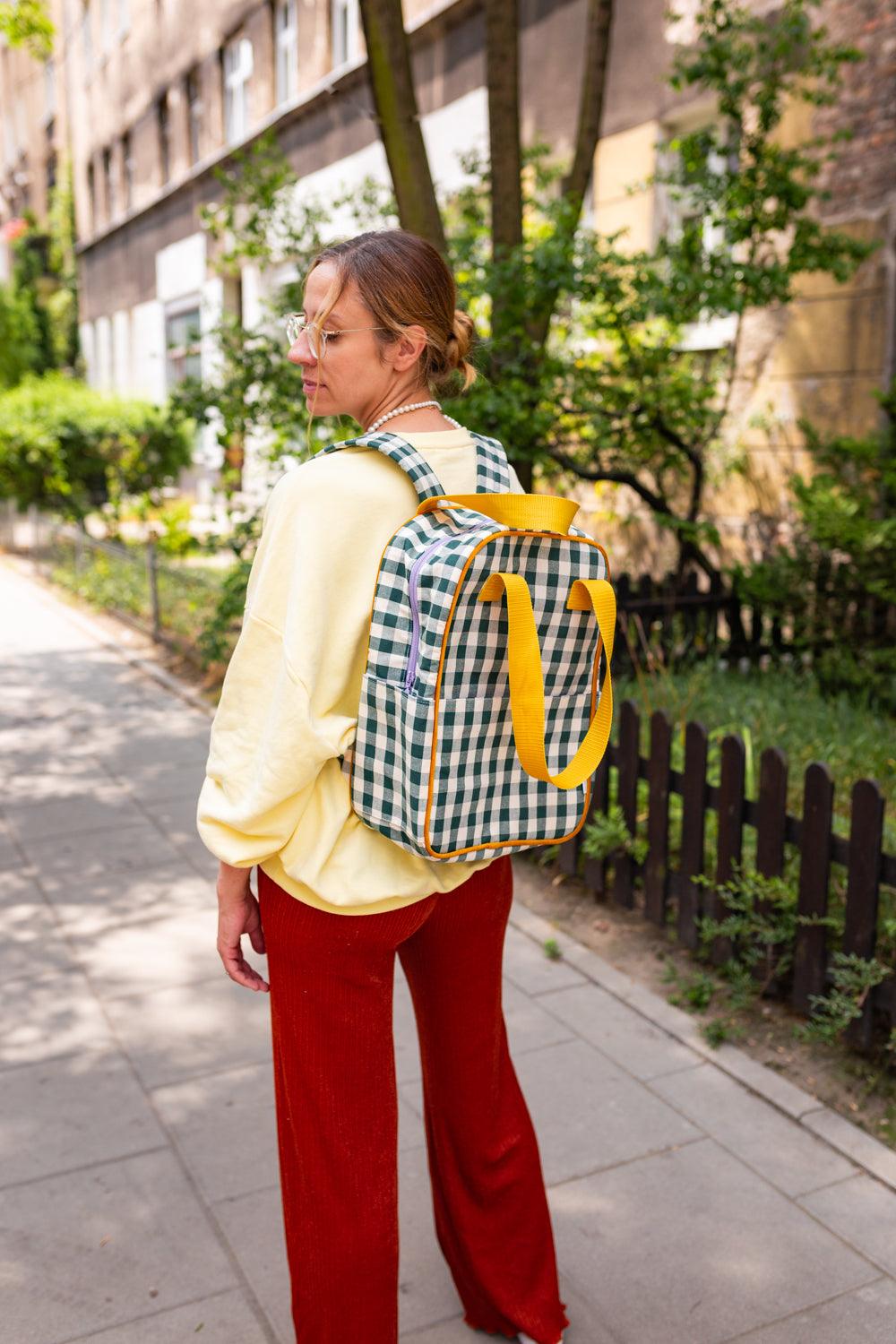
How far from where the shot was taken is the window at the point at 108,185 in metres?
25.7

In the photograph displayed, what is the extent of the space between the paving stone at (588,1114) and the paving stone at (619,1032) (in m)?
0.06

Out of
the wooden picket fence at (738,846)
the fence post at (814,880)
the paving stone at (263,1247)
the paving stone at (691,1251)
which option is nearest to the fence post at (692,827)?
the wooden picket fence at (738,846)

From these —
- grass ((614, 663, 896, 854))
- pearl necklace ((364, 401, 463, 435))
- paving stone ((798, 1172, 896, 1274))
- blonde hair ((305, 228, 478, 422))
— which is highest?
blonde hair ((305, 228, 478, 422))

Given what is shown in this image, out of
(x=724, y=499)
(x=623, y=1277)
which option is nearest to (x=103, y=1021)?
(x=623, y=1277)

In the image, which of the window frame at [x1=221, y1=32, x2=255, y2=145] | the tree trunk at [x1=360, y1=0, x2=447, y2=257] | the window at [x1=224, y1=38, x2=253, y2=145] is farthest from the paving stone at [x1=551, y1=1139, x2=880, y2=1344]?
the window at [x1=224, y1=38, x2=253, y2=145]

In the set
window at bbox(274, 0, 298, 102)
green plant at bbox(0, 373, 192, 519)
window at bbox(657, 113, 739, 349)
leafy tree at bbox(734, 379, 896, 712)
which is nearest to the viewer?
leafy tree at bbox(734, 379, 896, 712)

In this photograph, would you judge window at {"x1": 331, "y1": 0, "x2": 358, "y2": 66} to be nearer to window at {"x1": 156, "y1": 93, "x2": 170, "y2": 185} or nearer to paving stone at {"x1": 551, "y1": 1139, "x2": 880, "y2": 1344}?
window at {"x1": 156, "y1": 93, "x2": 170, "y2": 185}

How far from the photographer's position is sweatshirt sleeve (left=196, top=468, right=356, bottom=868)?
178 cm

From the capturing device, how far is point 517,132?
19.6 feet

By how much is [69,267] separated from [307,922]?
99.6 feet

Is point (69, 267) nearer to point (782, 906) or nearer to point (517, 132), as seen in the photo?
point (517, 132)

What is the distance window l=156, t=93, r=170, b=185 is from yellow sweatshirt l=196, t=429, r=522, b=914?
75.1 feet

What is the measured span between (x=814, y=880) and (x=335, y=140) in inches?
548

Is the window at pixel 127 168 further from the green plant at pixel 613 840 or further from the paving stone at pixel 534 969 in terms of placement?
the paving stone at pixel 534 969
